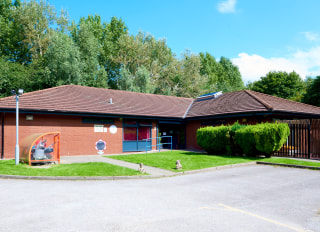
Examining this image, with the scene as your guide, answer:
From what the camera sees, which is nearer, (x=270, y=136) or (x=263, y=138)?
(x=270, y=136)

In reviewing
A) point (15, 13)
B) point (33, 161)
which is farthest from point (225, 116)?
point (15, 13)

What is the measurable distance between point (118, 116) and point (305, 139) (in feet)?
42.1

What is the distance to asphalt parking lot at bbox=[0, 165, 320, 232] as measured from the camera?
4.66 metres

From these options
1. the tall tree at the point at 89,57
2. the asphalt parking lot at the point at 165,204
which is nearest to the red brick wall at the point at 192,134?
the asphalt parking lot at the point at 165,204

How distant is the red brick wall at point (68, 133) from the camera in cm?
1639

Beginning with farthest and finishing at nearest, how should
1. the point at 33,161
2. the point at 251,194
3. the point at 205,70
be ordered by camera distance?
1. the point at 205,70
2. the point at 33,161
3. the point at 251,194

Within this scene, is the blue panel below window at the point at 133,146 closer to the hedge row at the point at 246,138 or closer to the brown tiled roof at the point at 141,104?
the brown tiled roof at the point at 141,104

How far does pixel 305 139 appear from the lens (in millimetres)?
14836

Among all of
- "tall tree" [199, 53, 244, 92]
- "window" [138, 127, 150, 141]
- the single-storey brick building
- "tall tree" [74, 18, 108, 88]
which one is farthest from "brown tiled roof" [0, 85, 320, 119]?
"tall tree" [199, 53, 244, 92]

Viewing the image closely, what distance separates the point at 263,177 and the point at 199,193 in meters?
3.82

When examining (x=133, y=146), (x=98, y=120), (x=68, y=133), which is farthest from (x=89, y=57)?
(x=68, y=133)

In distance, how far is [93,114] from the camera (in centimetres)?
1892

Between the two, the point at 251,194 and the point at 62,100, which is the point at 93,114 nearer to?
the point at 62,100

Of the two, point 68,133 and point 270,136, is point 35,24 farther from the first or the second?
point 270,136
